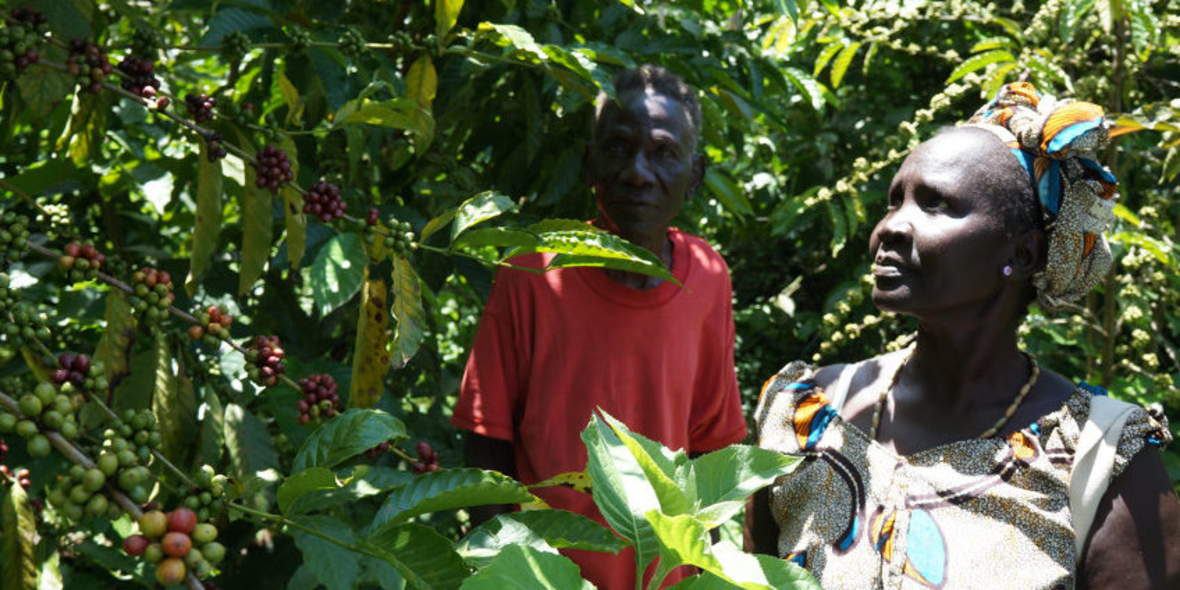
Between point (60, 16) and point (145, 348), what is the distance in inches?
19.5

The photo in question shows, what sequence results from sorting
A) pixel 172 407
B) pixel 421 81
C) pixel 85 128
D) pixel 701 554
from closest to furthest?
pixel 701 554
pixel 172 407
pixel 85 128
pixel 421 81

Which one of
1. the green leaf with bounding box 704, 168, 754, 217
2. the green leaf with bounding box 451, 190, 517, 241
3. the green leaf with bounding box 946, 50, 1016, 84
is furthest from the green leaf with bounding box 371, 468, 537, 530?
the green leaf with bounding box 946, 50, 1016, 84

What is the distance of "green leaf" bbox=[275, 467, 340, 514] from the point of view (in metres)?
1.04

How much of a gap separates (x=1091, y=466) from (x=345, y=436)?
3.63ft

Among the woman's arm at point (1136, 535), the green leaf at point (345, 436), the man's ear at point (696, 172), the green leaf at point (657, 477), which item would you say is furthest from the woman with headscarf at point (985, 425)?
the green leaf at point (657, 477)

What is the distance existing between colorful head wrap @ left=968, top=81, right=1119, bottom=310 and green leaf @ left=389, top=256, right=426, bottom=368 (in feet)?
3.18

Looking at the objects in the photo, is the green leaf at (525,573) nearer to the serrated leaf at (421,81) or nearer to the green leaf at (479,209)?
the green leaf at (479,209)

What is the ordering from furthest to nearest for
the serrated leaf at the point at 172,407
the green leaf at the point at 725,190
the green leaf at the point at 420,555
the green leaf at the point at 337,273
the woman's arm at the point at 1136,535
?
the green leaf at the point at 725,190
the green leaf at the point at 337,273
the woman's arm at the point at 1136,535
the serrated leaf at the point at 172,407
the green leaf at the point at 420,555

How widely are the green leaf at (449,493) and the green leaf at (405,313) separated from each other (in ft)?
1.00

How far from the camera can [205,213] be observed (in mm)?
1628

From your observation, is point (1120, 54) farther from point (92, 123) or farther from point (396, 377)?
point (92, 123)

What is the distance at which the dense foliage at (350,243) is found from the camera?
3.57 ft

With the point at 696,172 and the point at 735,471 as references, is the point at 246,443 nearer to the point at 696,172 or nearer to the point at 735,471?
the point at 735,471

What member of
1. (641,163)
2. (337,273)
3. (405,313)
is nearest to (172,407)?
(405,313)
